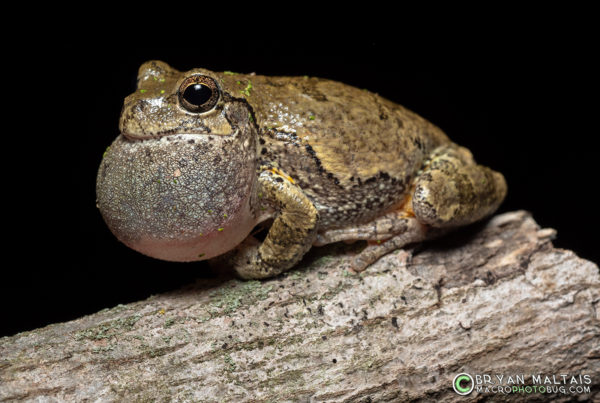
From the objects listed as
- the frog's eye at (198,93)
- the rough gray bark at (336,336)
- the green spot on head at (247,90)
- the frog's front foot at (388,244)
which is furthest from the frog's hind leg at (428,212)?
the frog's eye at (198,93)

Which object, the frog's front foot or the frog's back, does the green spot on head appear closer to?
the frog's back

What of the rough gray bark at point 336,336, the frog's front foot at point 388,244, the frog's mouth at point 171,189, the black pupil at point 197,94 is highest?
the black pupil at point 197,94

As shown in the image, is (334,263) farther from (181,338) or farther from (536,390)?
(536,390)

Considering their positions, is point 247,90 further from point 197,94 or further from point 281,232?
point 281,232

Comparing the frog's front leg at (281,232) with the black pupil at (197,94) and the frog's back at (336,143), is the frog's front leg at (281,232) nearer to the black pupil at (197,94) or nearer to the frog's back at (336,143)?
the frog's back at (336,143)

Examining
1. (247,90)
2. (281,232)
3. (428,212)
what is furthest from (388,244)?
(247,90)

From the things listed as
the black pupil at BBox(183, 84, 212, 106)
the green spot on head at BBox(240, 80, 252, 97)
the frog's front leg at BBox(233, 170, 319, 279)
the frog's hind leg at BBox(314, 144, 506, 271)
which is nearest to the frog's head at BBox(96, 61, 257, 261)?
the black pupil at BBox(183, 84, 212, 106)
